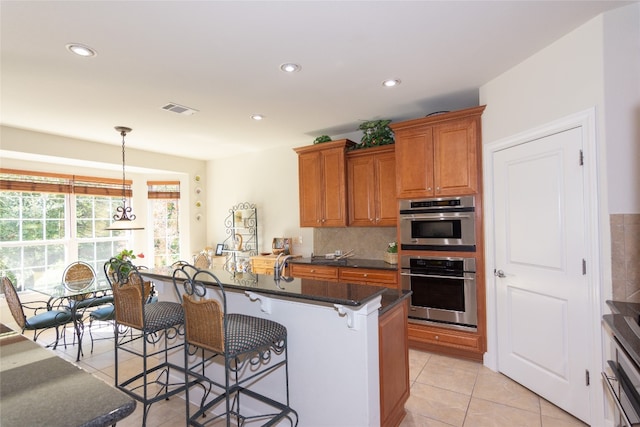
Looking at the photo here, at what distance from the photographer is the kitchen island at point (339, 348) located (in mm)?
1763

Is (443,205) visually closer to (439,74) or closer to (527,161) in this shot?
(527,161)

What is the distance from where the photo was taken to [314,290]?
194 cm

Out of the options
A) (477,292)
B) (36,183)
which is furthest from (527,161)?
(36,183)

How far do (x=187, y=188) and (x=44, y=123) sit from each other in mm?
2465

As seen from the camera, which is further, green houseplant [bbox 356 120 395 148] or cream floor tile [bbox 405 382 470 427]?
green houseplant [bbox 356 120 395 148]

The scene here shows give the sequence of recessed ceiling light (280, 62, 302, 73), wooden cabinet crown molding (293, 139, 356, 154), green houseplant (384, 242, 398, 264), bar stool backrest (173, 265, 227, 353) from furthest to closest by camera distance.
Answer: wooden cabinet crown molding (293, 139, 356, 154) < green houseplant (384, 242, 398, 264) < recessed ceiling light (280, 62, 302, 73) < bar stool backrest (173, 265, 227, 353)

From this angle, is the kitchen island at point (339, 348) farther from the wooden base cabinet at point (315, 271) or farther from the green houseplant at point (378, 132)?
the green houseplant at point (378, 132)

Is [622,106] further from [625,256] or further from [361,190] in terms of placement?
[361,190]

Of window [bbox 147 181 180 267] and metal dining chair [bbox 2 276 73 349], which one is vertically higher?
window [bbox 147 181 180 267]

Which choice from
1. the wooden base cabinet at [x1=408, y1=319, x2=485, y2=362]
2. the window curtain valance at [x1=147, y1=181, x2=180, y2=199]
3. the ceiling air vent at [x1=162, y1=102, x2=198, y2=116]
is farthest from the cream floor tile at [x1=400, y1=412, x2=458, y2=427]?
the window curtain valance at [x1=147, y1=181, x2=180, y2=199]

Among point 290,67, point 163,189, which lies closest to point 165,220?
point 163,189

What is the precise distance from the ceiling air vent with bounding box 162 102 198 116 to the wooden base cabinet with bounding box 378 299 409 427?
9.78 ft

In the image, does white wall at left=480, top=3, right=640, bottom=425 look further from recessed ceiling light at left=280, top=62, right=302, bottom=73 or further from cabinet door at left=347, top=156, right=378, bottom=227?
cabinet door at left=347, top=156, right=378, bottom=227

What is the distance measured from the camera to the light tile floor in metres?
Answer: 2.23
